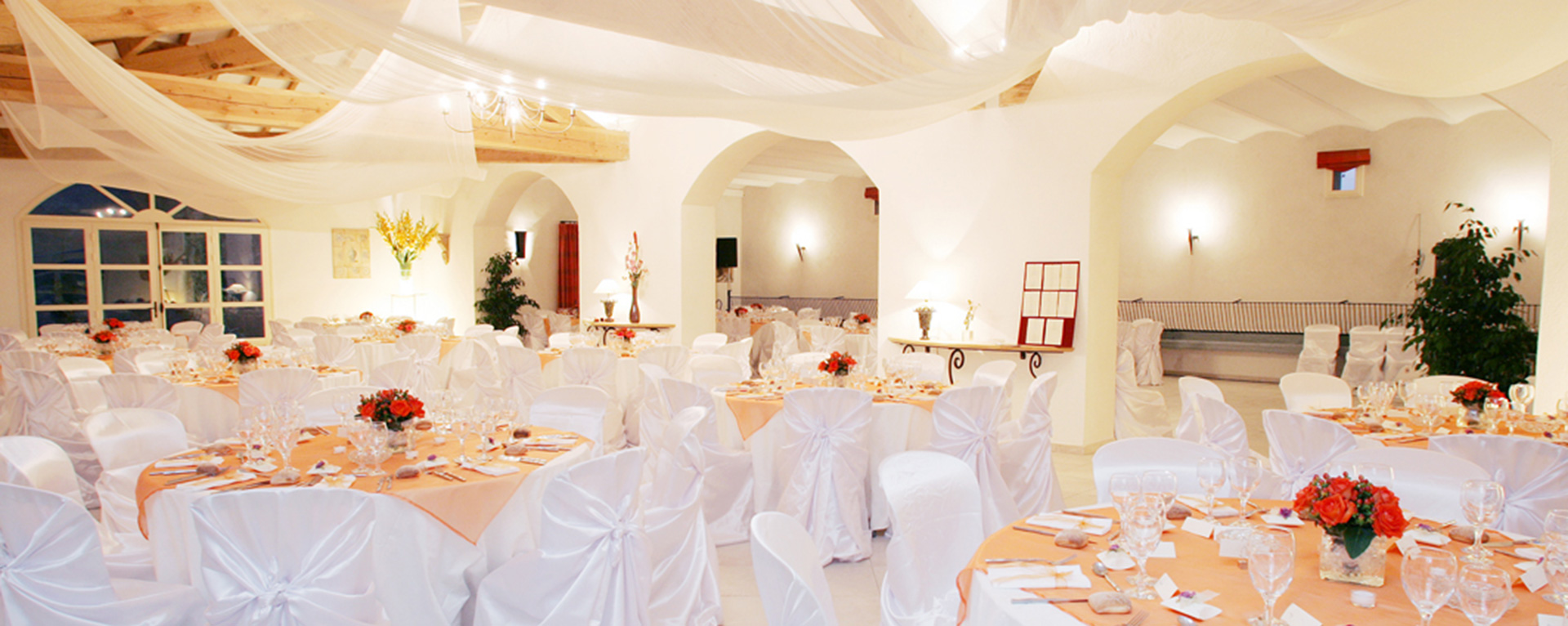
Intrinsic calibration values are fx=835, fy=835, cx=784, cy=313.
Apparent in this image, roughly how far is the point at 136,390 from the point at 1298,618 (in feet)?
18.9

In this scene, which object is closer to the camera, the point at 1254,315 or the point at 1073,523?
the point at 1073,523

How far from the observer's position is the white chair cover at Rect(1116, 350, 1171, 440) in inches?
286

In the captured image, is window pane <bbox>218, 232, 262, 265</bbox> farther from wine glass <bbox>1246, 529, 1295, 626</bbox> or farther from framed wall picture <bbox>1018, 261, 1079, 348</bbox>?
wine glass <bbox>1246, 529, 1295, 626</bbox>

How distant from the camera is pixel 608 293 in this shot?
10148 mm

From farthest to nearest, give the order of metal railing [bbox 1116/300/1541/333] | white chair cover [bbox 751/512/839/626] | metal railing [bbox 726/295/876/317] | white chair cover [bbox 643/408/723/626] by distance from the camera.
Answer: metal railing [bbox 726/295/876/317], metal railing [bbox 1116/300/1541/333], white chair cover [bbox 643/408/723/626], white chair cover [bbox 751/512/839/626]

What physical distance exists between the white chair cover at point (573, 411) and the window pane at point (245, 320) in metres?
10.2

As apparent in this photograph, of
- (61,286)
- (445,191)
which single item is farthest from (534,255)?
(445,191)

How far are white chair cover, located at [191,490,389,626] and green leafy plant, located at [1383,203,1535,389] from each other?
8.06m

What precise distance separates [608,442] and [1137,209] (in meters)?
9.54

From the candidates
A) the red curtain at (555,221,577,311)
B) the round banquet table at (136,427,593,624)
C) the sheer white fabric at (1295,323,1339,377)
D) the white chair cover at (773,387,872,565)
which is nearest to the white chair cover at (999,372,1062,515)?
the white chair cover at (773,387,872,565)

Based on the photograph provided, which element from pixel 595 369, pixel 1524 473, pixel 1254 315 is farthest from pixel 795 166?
pixel 1524 473

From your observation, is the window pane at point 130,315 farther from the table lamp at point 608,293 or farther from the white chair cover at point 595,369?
the white chair cover at point 595,369

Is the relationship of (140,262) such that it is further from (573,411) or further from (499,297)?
(573,411)

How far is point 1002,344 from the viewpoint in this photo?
709 cm
